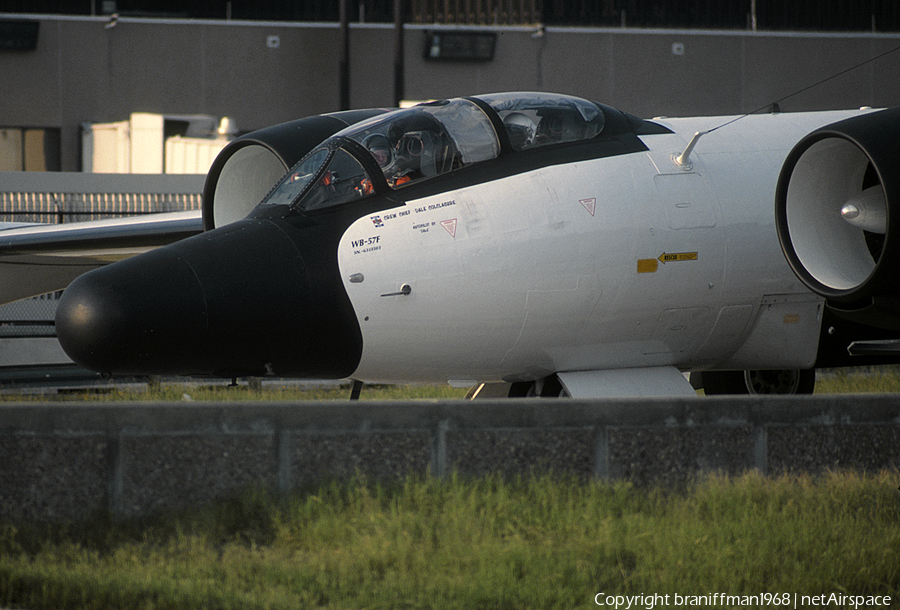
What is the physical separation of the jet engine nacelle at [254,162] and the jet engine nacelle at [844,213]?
3.82 meters

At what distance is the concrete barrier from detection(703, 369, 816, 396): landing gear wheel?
9.98 feet

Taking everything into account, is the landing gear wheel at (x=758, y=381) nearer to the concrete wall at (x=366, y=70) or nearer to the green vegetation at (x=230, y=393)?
the green vegetation at (x=230, y=393)

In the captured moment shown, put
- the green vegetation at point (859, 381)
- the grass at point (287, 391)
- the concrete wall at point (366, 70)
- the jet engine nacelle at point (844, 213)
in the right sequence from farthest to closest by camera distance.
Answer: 1. the concrete wall at point (366, 70)
2. the grass at point (287, 391)
3. the green vegetation at point (859, 381)
4. the jet engine nacelle at point (844, 213)

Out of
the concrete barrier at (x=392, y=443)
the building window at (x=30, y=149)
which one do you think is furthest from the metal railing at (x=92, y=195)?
the concrete barrier at (x=392, y=443)

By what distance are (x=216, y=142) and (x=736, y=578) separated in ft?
67.2

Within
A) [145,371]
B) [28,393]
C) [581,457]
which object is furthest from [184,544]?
[28,393]

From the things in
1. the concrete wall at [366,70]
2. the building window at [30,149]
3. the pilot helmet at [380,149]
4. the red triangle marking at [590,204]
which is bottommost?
the building window at [30,149]

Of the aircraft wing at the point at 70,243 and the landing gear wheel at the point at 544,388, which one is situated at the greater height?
the aircraft wing at the point at 70,243

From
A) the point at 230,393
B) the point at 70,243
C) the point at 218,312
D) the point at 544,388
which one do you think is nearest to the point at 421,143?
the point at 218,312

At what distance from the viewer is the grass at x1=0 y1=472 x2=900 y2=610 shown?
468cm

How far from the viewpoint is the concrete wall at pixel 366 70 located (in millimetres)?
25609

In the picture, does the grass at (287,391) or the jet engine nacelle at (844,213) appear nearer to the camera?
the jet engine nacelle at (844,213)

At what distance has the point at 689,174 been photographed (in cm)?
775

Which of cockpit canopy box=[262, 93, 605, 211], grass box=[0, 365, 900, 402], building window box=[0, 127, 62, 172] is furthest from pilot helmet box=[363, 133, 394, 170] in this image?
building window box=[0, 127, 62, 172]
